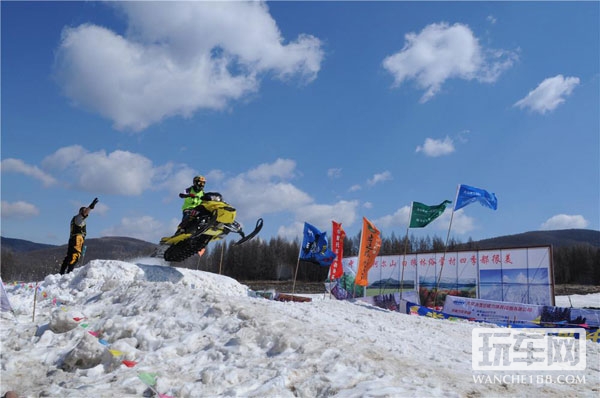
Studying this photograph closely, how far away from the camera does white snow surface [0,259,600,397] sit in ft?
14.6

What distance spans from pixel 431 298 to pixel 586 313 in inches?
319

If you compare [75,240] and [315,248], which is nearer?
[75,240]

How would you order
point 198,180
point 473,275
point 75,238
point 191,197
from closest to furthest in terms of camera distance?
point 191,197 < point 198,180 < point 75,238 < point 473,275

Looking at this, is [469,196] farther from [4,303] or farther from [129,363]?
[4,303]

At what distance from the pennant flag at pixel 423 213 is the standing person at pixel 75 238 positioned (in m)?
12.3

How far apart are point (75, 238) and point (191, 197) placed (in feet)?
12.1

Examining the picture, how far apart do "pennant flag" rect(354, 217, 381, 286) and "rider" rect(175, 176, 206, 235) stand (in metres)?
7.86

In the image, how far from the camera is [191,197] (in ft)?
36.0

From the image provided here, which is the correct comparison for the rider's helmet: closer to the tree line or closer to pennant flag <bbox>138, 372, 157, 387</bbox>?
pennant flag <bbox>138, 372, 157, 387</bbox>

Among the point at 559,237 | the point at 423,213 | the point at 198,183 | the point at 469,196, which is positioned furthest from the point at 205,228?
the point at 559,237

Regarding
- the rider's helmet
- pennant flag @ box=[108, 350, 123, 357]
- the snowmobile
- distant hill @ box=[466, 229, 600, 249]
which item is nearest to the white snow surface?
pennant flag @ box=[108, 350, 123, 357]

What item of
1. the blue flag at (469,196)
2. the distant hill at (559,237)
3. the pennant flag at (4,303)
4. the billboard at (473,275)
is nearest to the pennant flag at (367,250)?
the billboard at (473,275)

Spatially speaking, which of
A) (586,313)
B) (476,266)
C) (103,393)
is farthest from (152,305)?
(476,266)

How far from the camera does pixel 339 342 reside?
5633 mm
